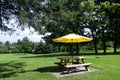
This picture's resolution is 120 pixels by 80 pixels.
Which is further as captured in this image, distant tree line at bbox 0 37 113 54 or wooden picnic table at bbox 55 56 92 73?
distant tree line at bbox 0 37 113 54

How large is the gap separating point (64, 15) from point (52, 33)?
905 inches

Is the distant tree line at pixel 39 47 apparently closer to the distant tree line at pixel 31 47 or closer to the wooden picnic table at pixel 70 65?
the distant tree line at pixel 31 47

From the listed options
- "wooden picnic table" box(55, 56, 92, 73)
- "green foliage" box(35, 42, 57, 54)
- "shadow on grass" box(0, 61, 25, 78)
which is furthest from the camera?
"green foliage" box(35, 42, 57, 54)

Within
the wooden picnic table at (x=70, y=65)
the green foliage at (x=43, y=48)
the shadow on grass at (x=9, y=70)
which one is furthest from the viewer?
the green foliage at (x=43, y=48)

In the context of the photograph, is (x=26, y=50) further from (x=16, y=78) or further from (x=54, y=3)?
(x=16, y=78)

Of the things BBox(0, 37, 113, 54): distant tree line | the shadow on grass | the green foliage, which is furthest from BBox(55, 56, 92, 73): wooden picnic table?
the green foliage

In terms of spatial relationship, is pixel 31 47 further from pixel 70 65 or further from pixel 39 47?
pixel 70 65

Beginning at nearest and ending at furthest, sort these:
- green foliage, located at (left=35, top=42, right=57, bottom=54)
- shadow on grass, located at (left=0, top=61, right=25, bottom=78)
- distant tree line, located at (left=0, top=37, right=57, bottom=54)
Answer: shadow on grass, located at (left=0, top=61, right=25, bottom=78)
green foliage, located at (left=35, top=42, right=57, bottom=54)
distant tree line, located at (left=0, top=37, right=57, bottom=54)

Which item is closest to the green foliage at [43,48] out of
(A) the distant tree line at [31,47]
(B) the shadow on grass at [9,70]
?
(A) the distant tree line at [31,47]

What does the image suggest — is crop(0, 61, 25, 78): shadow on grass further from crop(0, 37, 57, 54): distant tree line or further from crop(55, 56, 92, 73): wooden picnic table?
crop(0, 37, 57, 54): distant tree line

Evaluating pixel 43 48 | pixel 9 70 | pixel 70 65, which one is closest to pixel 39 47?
pixel 43 48

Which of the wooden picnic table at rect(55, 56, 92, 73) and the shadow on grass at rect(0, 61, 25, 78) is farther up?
the wooden picnic table at rect(55, 56, 92, 73)

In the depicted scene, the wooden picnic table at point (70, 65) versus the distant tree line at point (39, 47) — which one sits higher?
the distant tree line at point (39, 47)

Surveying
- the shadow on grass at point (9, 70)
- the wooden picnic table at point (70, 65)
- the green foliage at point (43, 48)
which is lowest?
the shadow on grass at point (9, 70)
